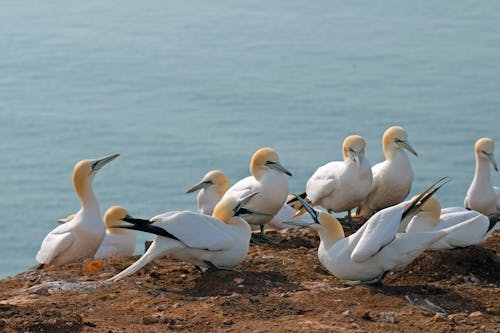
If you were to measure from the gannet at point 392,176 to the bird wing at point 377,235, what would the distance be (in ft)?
9.41

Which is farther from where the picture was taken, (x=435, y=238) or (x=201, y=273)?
(x=201, y=273)

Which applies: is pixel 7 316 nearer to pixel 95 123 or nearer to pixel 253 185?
pixel 253 185

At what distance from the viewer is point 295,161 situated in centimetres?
1534

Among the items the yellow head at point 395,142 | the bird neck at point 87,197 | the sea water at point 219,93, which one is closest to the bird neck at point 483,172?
the yellow head at point 395,142

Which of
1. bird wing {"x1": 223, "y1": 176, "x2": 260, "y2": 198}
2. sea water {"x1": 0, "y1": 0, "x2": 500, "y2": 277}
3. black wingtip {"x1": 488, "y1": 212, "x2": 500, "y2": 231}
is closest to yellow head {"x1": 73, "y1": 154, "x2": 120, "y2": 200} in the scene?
bird wing {"x1": 223, "y1": 176, "x2": 260, "y2": 198}

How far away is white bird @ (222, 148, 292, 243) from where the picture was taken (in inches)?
376

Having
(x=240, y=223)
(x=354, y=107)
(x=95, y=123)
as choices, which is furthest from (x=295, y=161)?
(x=240, y=223)

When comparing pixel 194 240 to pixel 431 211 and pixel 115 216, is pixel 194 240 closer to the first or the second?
pixel 431 211

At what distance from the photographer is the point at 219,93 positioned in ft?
58.9

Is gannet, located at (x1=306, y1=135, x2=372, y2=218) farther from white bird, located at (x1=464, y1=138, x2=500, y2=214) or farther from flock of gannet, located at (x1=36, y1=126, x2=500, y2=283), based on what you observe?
white bird, located at (x1=464, y1=138, x2=500, y2=214)

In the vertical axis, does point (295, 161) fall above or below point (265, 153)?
below

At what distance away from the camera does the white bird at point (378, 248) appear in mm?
7344

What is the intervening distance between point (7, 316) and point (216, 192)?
4.19 meters

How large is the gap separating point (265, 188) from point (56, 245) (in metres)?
1.75
